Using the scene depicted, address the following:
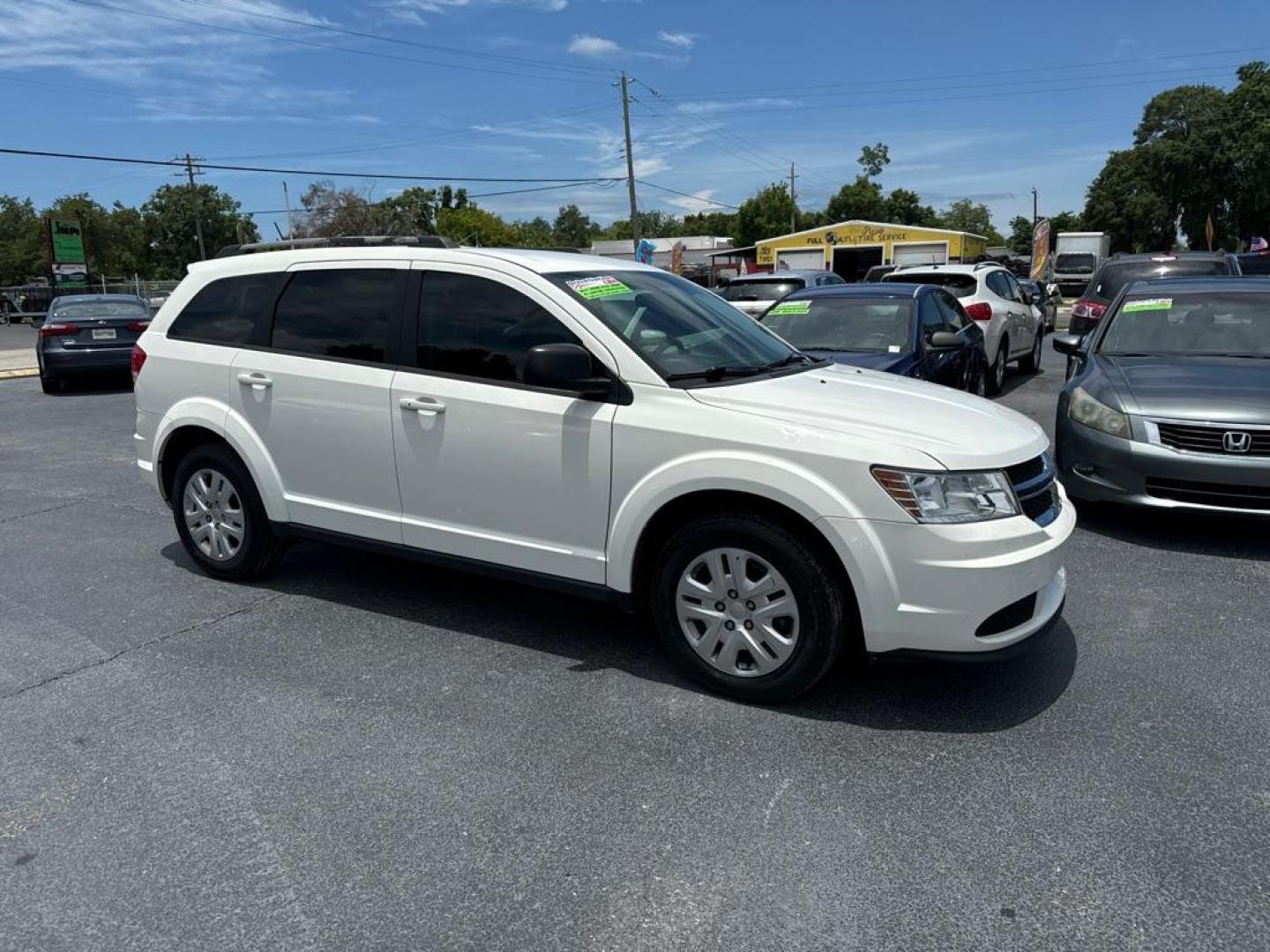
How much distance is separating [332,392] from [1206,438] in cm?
472

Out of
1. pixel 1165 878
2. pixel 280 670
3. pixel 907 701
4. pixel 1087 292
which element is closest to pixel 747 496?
pixel 907 701

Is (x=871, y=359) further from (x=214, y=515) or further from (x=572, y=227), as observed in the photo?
(x=572, y=227)

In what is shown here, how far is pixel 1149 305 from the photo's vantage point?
7.10 metres

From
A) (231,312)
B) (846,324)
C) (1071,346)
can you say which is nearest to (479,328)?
(231,312)

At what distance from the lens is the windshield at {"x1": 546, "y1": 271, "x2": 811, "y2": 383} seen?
157 inches

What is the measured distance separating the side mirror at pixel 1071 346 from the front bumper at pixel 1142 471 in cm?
128

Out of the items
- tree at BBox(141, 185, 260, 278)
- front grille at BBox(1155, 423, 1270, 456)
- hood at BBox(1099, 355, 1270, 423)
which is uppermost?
tree at BBox(141, 185, 260, 278)

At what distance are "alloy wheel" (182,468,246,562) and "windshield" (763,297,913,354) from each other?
458cm

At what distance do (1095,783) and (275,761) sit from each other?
277cm

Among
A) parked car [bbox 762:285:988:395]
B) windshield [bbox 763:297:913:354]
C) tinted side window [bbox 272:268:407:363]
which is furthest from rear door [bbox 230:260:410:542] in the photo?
windshield [bbox 763:297:913:354]

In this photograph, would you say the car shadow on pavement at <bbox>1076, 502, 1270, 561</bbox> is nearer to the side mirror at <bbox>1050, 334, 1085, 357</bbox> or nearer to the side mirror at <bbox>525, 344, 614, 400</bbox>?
the side mirror at <bbox>1050, 334, 1085, 357</bbox>

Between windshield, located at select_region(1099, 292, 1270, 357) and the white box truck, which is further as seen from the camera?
the white box truck

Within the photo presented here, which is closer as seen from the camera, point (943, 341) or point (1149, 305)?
point (1149, 305)

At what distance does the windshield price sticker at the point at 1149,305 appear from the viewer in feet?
23.1
